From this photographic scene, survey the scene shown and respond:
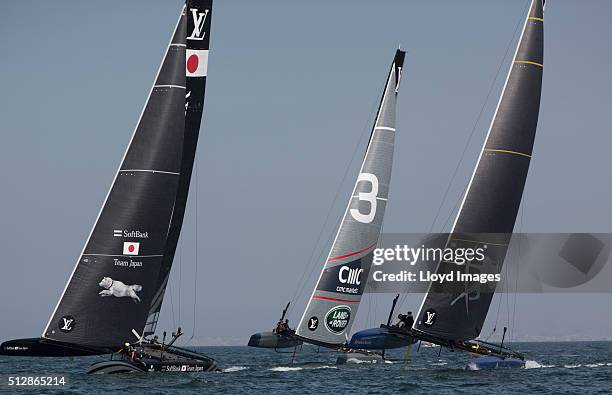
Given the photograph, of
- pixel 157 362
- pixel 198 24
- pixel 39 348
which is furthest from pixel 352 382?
pixel 198 24

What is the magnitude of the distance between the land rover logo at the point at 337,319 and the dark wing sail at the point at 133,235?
39.8 ft

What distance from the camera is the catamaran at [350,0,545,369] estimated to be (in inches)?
1462

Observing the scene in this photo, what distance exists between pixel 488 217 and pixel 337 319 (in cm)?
887

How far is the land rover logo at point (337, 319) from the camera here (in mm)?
42406

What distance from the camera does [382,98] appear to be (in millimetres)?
43875

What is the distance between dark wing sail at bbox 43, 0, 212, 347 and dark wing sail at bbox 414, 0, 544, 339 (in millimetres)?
11047

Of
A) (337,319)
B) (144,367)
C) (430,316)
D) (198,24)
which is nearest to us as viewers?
(144,367)

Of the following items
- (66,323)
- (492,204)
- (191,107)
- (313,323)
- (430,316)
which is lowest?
(66,323)

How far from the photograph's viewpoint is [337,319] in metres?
42.6

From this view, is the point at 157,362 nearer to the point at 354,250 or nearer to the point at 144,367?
the point at 144,367

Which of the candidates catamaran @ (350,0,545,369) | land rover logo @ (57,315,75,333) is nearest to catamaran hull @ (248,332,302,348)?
catamaran @ (350,0,545,369)

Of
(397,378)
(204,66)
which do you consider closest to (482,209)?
(397,378)

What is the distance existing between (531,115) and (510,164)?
82.6 inches

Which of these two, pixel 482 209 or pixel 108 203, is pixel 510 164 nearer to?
pixel 482 209
